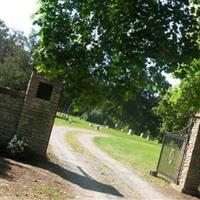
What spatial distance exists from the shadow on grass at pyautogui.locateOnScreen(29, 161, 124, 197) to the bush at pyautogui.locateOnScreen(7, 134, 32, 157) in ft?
1.93

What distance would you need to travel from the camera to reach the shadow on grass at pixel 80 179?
15338 mm

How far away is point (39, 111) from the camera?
18484mm

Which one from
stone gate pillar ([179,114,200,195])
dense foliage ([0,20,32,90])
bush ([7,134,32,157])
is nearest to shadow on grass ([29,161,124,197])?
bush ([7,134,32,157])

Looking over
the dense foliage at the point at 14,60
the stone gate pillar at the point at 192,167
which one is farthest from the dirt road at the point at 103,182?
the dense foliage at the point at 14,60

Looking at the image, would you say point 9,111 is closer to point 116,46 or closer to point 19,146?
point 19,146

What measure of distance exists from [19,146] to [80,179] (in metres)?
2.47

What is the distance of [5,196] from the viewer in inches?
432

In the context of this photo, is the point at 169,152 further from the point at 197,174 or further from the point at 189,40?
the point at 189,40

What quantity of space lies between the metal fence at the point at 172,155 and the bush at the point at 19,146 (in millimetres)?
7256

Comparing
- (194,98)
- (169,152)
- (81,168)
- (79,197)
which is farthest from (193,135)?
(79,197)

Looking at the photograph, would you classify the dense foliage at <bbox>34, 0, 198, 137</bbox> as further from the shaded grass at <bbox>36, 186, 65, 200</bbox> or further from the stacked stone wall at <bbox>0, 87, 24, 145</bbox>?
the stacked stone wall at <bbox>0, 87, 24, 145</bbox>

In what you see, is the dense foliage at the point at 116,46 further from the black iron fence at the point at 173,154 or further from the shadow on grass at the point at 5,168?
the black iron fence at the point at 173,154

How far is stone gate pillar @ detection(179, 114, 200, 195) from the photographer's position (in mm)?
20781

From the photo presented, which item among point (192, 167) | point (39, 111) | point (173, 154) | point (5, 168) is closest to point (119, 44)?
point (5, 168)
